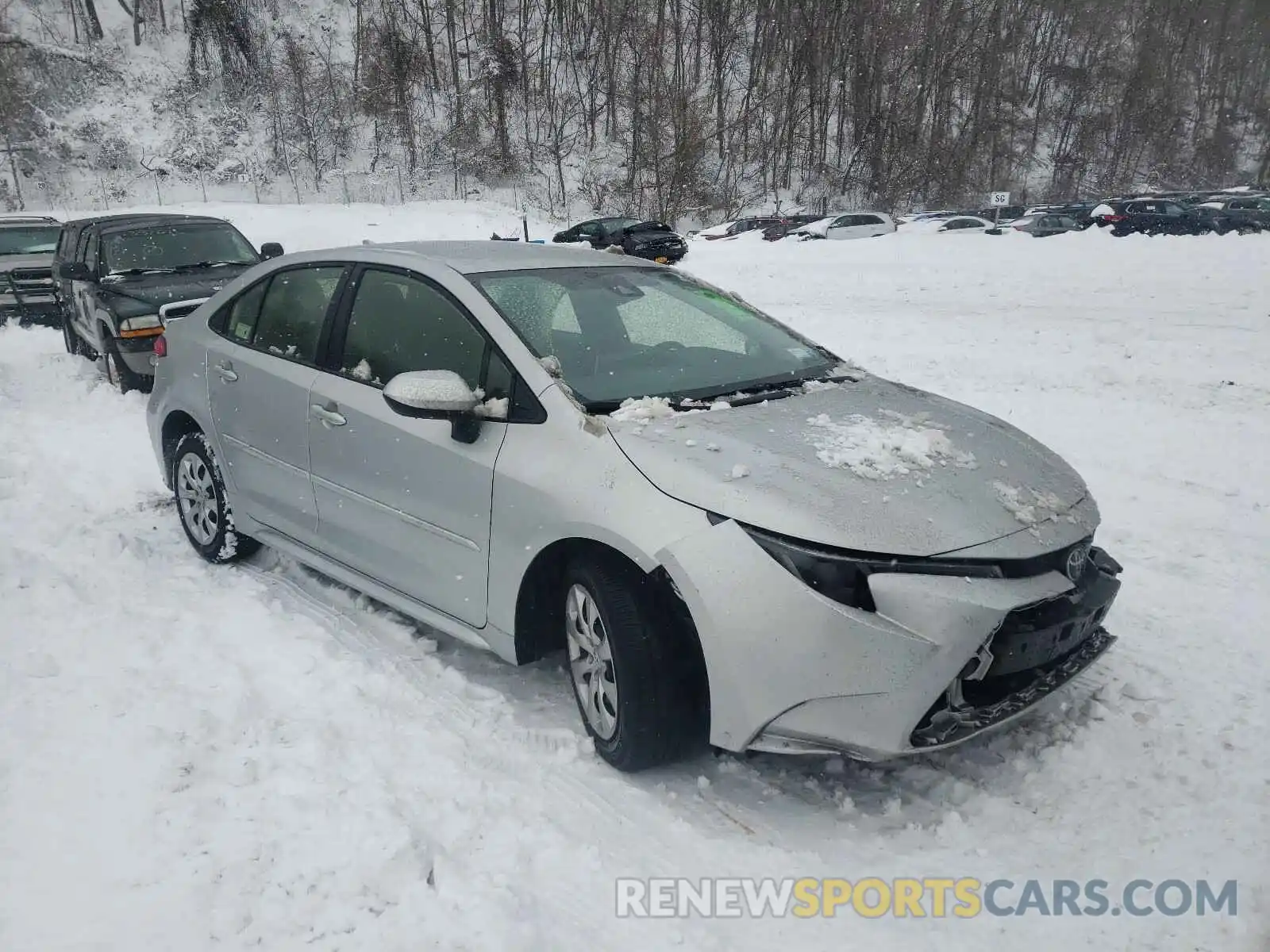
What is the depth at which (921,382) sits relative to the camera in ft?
25.9

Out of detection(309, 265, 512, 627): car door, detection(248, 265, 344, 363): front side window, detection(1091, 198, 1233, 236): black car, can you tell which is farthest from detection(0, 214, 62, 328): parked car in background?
detection(1091, 198, 1233, 236): black car

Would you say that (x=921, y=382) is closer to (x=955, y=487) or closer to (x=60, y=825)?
(x=955, y=487)

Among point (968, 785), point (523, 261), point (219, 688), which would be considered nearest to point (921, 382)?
point (523, 261)

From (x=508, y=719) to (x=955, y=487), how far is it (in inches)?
70.0

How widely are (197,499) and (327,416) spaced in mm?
1597

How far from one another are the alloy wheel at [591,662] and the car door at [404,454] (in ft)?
1.25

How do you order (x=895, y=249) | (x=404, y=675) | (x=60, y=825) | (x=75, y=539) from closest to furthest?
(x=60, y=825) → (x=404, y=675) → (x=75, y=539) → (x=895, y=249)

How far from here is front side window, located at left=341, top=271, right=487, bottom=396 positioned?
3.32 metres

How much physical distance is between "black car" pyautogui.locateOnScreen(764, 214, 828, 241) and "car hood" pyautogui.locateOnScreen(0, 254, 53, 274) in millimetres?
21026

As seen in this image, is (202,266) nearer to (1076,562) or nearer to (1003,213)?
(1076,562)

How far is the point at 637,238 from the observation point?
2309cm

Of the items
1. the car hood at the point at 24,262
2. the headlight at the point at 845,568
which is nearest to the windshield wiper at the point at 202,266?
the car hood at the point at 24,262

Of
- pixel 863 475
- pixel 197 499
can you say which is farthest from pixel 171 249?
pixel 863 475

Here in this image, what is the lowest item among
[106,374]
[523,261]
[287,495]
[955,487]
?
[106,374]
